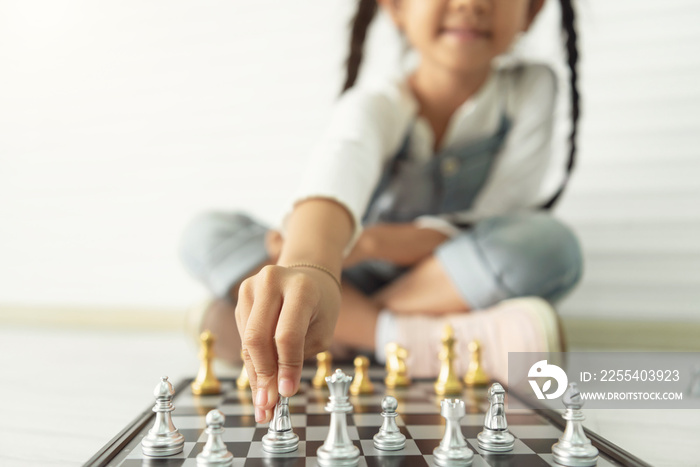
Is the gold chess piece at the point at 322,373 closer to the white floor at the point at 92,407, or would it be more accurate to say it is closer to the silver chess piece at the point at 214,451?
the white floor at the point at 92,407

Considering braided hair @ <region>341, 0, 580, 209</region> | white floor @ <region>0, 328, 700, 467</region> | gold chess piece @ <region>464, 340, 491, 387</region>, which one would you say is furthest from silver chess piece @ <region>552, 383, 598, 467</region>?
braided hair @ <region>341, 0, 580, 209</region>

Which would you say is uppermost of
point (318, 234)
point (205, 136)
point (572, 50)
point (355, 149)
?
point (572, 50)

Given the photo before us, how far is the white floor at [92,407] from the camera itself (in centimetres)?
76

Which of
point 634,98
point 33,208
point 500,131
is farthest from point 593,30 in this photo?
point 33,208

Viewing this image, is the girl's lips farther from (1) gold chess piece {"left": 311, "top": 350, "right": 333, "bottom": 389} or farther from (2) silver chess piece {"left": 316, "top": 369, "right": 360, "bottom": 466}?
(2) silver chess piece {"left": 316, "top": 369, "right": 360, "bottom": 466}

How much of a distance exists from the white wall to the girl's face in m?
0.68

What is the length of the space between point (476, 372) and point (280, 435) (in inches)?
18.9

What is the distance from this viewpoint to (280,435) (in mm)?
660

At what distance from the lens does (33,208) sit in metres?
2.19

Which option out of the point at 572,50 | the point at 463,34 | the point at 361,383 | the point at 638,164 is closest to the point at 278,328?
the point at 361,383

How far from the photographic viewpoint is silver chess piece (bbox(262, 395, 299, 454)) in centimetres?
65

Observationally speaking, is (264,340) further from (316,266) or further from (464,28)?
(464,28)

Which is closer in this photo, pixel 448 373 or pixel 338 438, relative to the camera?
pixel 338 438

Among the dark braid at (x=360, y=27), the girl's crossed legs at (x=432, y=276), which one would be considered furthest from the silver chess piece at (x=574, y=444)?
the dark braid at (x=360, y=27)
